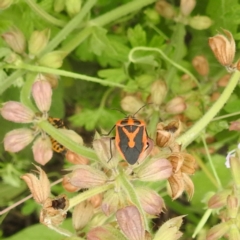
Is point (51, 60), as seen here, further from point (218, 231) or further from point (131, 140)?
point (218, 231)

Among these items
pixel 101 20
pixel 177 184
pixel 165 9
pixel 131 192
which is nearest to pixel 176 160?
pixel 177 184

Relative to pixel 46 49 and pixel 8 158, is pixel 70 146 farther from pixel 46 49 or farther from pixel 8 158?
pixel 8 158

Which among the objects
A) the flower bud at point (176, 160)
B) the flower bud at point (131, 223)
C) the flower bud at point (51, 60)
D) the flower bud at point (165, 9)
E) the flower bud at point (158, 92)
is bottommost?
the flower bud at point (131, 223)

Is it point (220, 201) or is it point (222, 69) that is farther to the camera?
point (222, 69)

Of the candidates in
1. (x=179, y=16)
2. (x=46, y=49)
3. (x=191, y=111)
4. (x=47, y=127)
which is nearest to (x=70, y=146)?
(x=47, y=127)

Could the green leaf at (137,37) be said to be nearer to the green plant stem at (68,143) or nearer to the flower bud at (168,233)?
the green plant stem at (68,143)

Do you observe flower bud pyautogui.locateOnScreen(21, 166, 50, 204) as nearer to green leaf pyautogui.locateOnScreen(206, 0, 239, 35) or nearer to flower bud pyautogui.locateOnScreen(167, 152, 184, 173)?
flower bud pyautogui.locateOnScreen(167, 152, 184, 173)

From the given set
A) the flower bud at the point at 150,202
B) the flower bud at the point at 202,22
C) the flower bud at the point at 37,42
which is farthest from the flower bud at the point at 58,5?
the flower bud at the point at 150,202
